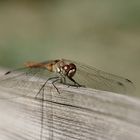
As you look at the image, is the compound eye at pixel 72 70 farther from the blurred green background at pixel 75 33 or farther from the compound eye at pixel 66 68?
the blurred green background at pixel 75 33

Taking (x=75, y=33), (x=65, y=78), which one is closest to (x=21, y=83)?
(x=65, y=78)

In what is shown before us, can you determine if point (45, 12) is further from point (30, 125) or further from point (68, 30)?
point (30, 125)

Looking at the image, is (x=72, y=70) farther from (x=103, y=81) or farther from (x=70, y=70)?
(x=103, y=81)

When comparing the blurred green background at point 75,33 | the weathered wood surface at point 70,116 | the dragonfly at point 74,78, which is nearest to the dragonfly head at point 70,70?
the dragonfly at point 74,78

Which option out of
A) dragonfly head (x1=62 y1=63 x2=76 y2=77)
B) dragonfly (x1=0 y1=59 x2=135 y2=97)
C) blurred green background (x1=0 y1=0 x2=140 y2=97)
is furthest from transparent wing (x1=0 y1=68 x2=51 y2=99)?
blurred green background (x1=0 y1=0 x2=140 y2=97)

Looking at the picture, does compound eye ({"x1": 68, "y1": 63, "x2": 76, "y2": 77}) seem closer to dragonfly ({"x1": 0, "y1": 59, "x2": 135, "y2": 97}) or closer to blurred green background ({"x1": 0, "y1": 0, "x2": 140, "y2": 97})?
dragonfly ({"x1": 0, "y1": 59, "x2": 135, "y2": 97})

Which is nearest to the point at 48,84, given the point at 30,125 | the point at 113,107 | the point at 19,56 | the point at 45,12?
the point at 30,125
